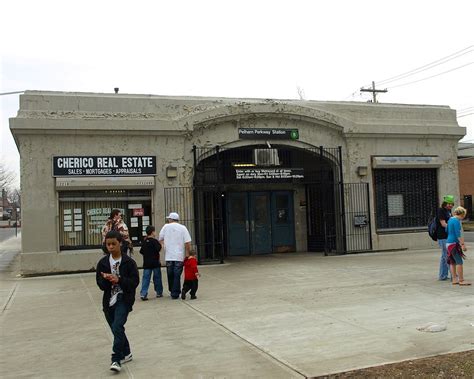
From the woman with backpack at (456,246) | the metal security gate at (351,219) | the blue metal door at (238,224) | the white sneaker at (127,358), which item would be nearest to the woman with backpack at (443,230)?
the woman with backpack at (456,246)

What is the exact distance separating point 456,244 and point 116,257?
278 inches

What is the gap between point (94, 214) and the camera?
14.7m

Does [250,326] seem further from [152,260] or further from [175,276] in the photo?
[152,260]

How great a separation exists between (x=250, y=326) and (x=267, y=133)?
32.5 ft

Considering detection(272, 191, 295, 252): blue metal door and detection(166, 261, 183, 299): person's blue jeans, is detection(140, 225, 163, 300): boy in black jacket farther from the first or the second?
detection(272, 191, 295, 252): blue metal door

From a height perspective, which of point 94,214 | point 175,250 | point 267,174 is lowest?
point 175,250

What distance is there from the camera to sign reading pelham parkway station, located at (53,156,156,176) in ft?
46.7

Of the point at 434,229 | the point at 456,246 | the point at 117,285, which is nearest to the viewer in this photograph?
the point at 117,285

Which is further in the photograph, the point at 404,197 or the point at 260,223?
the point at 260,223

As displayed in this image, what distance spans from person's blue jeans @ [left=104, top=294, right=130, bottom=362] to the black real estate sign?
432 inches

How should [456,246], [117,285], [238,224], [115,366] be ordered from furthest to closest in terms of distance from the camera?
[238,224] < [456,246] < [117,285] < [115,366]

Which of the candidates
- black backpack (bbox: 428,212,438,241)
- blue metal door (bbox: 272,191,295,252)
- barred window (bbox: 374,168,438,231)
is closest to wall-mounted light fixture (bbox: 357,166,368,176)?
barred window (bbox: 374,168,438,231)

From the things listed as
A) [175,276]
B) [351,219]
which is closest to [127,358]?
[175,276]

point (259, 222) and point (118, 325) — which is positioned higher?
point (259, 222)
